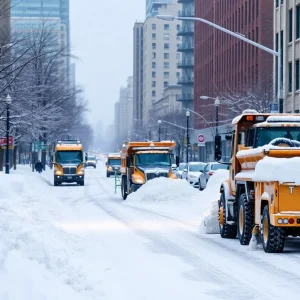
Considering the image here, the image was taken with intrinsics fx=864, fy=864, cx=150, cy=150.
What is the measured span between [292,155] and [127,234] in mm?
6343

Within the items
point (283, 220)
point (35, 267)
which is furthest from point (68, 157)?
point (35, 267)

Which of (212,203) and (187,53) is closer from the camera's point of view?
(212,203)

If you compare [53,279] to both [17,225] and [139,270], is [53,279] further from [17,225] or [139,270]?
[139,270]

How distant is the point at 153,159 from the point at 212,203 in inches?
762

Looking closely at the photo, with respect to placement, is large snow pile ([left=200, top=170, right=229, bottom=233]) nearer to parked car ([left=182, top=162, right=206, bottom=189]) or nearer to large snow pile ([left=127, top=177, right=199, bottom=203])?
large snow pile ([left=127, top=177, right=199, bottom=203])

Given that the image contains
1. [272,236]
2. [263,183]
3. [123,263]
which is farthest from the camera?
[263,183]

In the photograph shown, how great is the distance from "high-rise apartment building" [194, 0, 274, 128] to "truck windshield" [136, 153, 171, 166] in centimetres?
2254

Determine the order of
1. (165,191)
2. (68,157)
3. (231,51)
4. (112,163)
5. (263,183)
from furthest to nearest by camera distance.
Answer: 1. (231,51)
2. (112,163)
3. (68,157)
4. (165,191)
5. (263,183)

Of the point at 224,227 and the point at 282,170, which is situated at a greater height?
the point at 282,170

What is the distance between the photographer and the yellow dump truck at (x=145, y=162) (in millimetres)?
41062

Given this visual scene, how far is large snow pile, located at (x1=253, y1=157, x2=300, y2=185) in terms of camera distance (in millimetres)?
15445

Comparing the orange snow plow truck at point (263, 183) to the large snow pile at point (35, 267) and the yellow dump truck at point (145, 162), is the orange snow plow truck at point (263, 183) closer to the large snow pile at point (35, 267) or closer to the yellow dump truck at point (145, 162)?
the large snow pile at point (35, 267)

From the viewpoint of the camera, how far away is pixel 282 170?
50.9 ft

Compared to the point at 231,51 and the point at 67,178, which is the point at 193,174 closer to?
the point at 67,178
